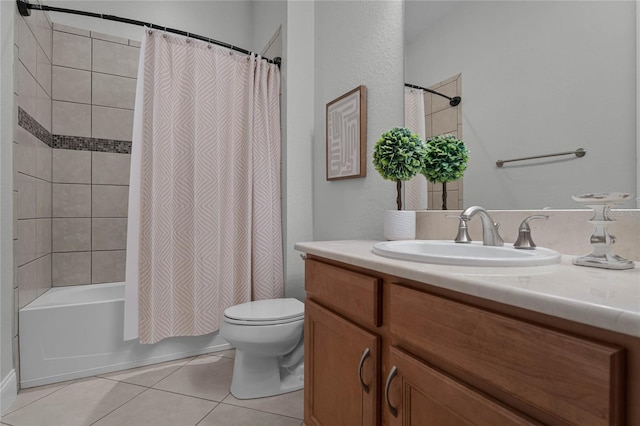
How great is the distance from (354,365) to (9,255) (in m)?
1.75

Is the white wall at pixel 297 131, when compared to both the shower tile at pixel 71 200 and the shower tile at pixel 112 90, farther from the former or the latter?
the shower tile at pixel 71 200

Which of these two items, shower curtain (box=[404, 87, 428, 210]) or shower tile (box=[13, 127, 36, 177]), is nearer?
shower curtain (box=[404, 87, 428, 210])

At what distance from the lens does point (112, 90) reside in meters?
2.60

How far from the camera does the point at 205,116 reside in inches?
83.0

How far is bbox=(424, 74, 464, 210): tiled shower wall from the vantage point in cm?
135

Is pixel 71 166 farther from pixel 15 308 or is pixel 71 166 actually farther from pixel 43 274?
pixel 15 308

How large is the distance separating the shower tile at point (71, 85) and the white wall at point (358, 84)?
5.74 feet

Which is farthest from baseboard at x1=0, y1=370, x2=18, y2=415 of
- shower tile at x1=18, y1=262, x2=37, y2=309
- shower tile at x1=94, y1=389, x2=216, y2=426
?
shower tile at x1=94, y1=389, x2=216, y2=426

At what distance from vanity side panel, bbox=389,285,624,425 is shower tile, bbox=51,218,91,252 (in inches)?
103

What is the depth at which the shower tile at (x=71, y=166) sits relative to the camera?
242 centimetres

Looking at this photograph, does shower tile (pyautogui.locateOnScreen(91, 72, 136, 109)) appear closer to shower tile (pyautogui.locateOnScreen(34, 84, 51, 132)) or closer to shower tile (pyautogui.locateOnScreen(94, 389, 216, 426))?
shower tile (pyautogui.locateOnScreen(34, 84, 51, 132))

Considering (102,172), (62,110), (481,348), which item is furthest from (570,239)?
(62,110)

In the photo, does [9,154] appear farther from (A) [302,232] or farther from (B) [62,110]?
(A) [302,232]

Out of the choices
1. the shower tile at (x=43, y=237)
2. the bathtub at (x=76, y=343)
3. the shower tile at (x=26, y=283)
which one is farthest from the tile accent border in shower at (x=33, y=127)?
the bathtub at (x=76, y=343)
